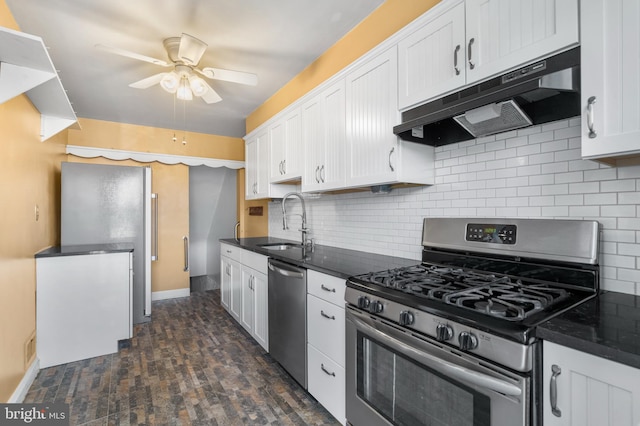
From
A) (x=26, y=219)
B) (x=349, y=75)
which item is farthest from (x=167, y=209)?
(x=349, y=75)

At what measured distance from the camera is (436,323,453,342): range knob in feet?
3.65

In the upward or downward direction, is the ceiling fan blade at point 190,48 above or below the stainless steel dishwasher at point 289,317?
above

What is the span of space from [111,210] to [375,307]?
10.8ft

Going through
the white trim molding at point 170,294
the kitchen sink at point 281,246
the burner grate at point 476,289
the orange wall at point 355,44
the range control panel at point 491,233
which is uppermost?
the orange wall at point 355,44

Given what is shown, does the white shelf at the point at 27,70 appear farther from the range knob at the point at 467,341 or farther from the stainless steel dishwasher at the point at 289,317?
the range knob at the point at 467,341

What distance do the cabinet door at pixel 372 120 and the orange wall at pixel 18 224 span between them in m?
2.24

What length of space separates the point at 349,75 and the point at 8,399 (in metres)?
3.09

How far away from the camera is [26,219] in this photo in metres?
2.40

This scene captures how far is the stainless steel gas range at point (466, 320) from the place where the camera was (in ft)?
3.18

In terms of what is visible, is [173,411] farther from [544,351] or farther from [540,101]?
[540,101]

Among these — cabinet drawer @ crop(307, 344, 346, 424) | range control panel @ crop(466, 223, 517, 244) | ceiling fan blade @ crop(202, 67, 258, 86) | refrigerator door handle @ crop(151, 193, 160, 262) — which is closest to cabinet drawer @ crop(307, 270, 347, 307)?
cabinet drawer @ crop(307, 344, 346, 424)

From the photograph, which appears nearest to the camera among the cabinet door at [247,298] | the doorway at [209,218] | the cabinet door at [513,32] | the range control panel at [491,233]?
the cabinet door at [513,32]

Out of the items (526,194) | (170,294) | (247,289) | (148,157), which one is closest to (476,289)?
(526,194)

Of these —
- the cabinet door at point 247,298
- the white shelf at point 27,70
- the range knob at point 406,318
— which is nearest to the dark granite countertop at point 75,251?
the cabinet door at point 247,298
